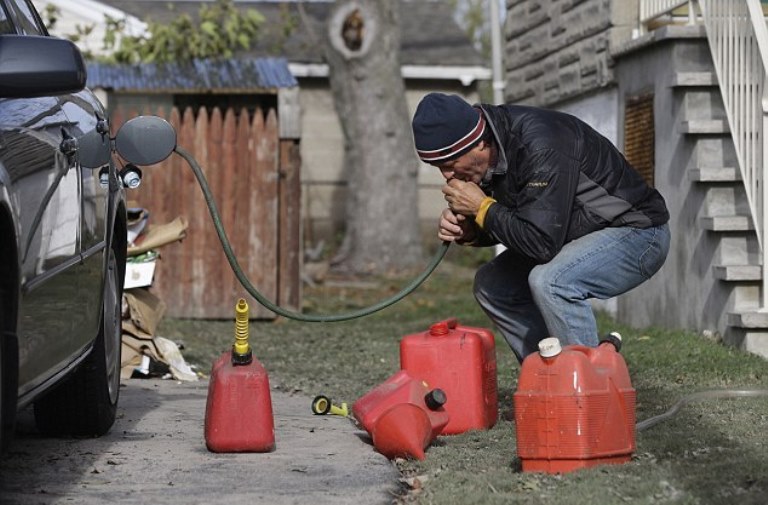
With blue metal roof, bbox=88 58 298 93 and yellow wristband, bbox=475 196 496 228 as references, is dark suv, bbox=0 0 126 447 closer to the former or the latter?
yellow wristband, bbox=475 196 496 228

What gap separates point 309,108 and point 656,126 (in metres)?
15.5

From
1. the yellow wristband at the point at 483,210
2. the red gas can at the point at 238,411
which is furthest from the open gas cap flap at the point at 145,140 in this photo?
the yellow wristband at the point at 483,210

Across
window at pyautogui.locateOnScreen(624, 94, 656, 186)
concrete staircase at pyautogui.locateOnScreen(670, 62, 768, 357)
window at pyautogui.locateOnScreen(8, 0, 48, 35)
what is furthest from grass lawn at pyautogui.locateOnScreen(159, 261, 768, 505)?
window at pyautogui.locateOnScreen(8, 0, 48, 35)

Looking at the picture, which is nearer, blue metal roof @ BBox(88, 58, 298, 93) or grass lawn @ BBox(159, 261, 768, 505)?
grass lawn @ BBox(159, 261, 768, 505)

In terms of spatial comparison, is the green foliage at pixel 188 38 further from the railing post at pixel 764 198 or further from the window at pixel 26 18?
the window at pixel 26 18

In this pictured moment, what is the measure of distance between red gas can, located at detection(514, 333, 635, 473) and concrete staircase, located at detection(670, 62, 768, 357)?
374cm

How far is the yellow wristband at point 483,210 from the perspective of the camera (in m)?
5.84

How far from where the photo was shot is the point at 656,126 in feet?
34.1

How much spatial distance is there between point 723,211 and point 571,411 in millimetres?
4682

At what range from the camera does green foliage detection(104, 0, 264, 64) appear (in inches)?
681

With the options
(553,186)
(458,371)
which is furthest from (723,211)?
(553,186)

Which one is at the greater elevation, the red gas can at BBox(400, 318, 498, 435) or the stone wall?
the stone wall

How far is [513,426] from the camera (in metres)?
6.38

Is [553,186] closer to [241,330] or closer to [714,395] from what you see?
[241,330]
